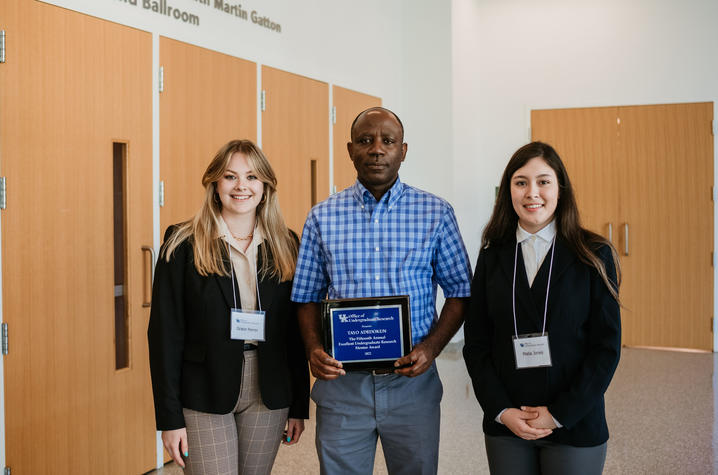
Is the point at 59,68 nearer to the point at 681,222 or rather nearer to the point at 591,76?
the point at 591,76

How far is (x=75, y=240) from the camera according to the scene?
316cm

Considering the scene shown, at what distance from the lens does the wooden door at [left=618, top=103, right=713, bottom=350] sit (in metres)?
6.50

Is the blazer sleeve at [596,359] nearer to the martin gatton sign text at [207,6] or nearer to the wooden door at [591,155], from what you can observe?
the martin gatton sign text at [207,6]

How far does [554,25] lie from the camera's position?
686 centimetres

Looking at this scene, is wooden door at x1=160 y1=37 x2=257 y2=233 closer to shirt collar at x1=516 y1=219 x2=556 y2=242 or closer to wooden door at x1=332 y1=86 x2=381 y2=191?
wooden door at x1=332 y1=86 x2=381 y2=191

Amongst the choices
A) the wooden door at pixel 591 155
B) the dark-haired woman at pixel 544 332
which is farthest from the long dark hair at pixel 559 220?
the wooden door at pixel 591 155

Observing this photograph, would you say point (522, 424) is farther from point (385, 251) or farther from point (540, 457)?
point (385, 251)

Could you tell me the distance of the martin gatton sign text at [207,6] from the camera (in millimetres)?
3551

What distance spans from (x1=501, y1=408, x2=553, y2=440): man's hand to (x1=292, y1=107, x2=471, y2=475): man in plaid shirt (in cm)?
28

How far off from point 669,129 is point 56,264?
5857 millimetres

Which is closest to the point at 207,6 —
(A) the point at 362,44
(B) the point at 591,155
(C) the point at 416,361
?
(A) the point at 362,44

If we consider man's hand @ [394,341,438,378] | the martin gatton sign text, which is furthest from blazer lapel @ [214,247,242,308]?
the martin gatton sign text

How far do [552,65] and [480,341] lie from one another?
562 cm

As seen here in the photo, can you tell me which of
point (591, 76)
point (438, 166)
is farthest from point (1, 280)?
point (591, 76)
